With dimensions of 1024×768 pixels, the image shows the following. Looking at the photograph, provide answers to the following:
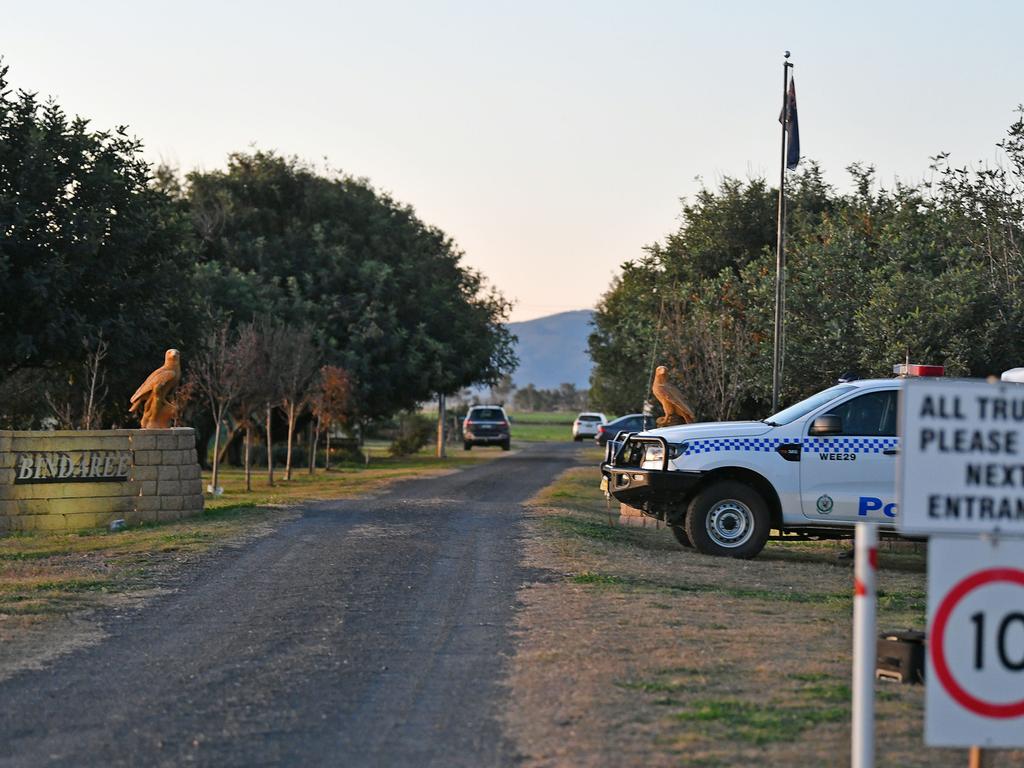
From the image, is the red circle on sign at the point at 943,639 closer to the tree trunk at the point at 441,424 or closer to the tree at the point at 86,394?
the tree at the point at 86,394

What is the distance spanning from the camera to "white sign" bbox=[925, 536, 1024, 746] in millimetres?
5480

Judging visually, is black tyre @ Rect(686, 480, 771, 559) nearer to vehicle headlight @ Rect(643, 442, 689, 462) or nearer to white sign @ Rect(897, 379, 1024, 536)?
vehicle headlight @ Rect(643, 442, 689, 462)

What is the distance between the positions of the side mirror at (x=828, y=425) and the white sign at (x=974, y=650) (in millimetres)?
9408

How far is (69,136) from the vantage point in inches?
A: 985

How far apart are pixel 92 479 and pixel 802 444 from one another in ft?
32.0

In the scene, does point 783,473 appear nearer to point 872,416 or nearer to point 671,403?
point 872,416

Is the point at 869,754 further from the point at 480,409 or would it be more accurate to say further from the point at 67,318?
the point at 480,409

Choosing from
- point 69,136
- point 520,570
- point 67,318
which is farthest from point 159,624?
point 69,136

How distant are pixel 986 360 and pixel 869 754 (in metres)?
20.6

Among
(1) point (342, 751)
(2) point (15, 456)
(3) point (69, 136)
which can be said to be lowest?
(1) point (342, 751)

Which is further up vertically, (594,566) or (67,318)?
(67,318)

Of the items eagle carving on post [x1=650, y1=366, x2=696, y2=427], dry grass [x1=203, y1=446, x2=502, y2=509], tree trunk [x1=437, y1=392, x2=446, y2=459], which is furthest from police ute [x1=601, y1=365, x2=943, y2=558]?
tree trunk [x1=437, y1=392, x2=446, y2=459]

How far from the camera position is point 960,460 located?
5.61 metres

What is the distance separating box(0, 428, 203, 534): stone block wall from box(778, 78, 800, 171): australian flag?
11.7m
